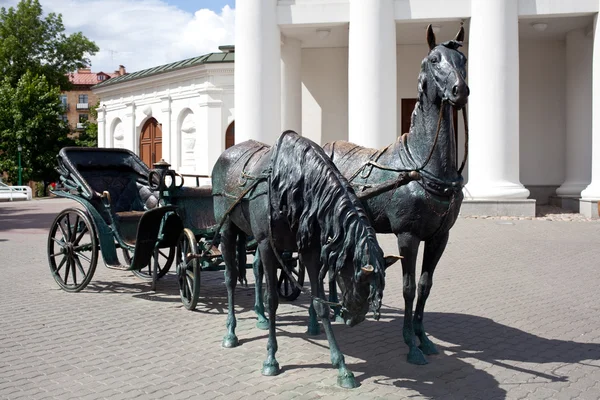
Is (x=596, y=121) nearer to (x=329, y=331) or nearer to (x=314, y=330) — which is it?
(x=314, y=330)

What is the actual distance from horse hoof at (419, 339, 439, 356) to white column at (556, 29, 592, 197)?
16.1m

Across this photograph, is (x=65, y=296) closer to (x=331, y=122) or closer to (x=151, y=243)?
(x=151, y=243)

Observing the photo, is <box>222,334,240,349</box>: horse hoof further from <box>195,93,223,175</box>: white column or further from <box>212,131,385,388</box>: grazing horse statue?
<box>195,93,223,175</box>: white column

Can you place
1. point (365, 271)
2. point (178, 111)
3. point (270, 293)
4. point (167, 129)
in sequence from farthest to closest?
1. point (167, 129)
2. point (178, 111)
3. point (270, 293)
4. point (365, 271)

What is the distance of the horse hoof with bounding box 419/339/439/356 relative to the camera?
518 cm

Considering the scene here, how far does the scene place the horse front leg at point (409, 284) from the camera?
483cm

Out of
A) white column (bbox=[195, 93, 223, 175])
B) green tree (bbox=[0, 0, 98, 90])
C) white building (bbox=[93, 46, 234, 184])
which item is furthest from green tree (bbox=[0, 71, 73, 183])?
white column (bbox=[195, 93, 223, 175])

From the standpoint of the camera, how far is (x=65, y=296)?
7.80 metres

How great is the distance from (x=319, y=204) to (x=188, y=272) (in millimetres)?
3256

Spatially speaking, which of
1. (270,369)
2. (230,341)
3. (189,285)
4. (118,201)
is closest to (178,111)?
(118,201)

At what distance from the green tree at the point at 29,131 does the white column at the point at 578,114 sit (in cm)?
3163

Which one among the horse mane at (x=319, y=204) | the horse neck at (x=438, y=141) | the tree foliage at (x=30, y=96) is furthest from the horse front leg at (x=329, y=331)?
the tree foliage at (x=30, y=96)

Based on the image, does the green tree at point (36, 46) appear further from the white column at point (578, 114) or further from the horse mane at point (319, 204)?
the horse mane at point (319, 204)

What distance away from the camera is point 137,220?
800cm
